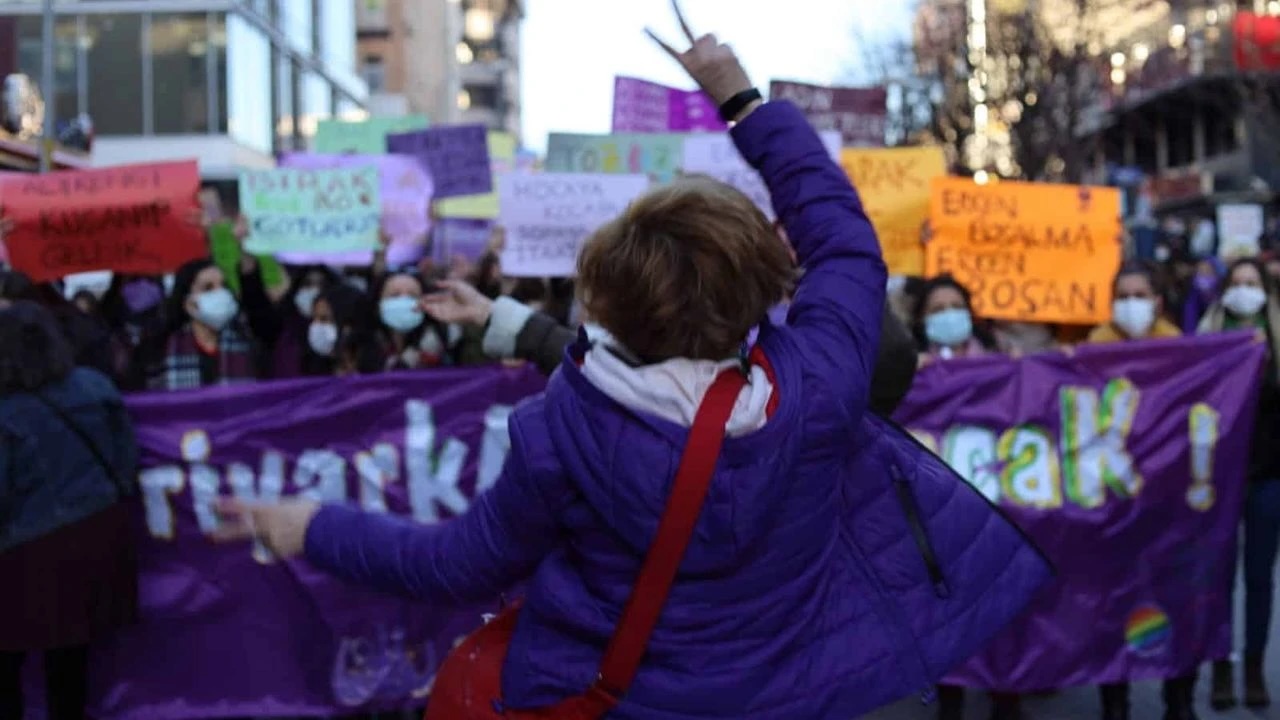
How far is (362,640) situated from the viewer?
5.83m

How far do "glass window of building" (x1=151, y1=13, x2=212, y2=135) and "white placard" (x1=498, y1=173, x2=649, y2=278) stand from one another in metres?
24.1

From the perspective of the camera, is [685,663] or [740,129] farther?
[740,129]

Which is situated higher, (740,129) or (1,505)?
(740,129)

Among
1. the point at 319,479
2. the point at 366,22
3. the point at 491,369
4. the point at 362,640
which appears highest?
the point at 366,22

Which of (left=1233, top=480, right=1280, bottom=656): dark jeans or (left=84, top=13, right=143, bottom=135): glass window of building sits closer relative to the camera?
(left=1233, top=480, right=1280, bottom=656): dark jeans

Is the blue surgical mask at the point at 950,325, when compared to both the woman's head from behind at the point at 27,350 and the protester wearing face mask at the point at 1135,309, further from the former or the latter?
the woman's head from behind at the point at 27,350

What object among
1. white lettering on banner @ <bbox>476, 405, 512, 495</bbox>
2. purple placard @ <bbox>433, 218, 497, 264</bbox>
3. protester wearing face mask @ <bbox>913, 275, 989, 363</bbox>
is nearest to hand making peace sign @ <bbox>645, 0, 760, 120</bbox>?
white lettering on banner @ <bbox>476, 405, 512, 495</bbox>

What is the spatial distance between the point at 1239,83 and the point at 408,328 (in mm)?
18471

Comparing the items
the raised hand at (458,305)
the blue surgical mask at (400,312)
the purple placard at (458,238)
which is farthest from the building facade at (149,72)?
the raised hand at (458,305)

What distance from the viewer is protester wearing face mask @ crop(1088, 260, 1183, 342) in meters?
7.21

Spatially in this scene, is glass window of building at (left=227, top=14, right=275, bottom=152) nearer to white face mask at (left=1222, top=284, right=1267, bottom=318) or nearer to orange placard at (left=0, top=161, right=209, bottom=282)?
orange placard at (left=0, top=161, right=209, bottom=282)

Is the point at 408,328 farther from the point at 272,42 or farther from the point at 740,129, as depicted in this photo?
the point at 272,42

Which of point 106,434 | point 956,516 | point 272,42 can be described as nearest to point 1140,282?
point 106,434

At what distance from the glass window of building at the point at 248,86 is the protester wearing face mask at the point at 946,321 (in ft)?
89.4
